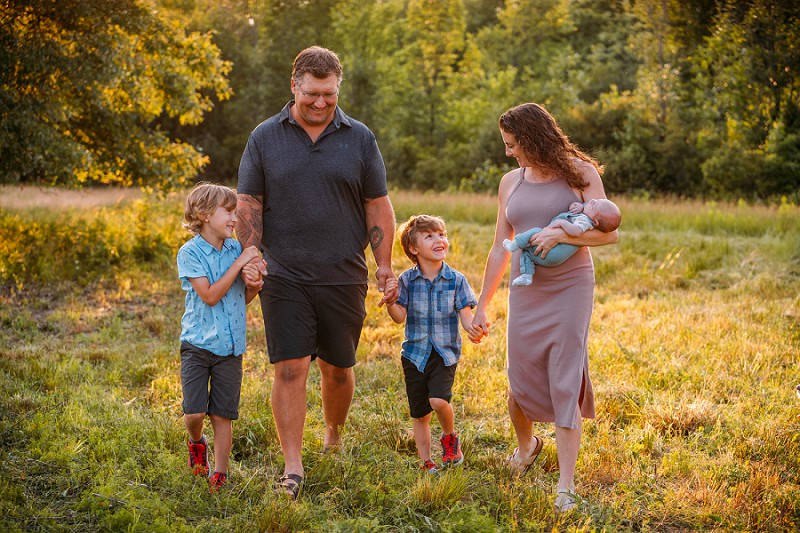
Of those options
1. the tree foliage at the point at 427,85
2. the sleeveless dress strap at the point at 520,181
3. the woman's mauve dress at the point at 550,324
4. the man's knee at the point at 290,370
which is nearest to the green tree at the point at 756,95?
the tree foliage at the point at 427,85

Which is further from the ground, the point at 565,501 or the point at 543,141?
the point at 543,141

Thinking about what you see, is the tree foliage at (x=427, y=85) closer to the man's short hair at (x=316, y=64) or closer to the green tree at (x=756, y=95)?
the green tree at (x=756, y=95)

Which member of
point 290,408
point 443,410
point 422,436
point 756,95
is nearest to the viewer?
point 290,408

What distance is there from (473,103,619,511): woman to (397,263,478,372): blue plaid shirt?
15.5 inches

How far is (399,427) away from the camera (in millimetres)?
5562

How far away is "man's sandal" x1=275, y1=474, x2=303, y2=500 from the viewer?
4.30m

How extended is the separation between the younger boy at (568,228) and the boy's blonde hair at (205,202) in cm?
168

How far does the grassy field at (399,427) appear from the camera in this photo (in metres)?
4.08

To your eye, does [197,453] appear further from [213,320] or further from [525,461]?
[525,461]

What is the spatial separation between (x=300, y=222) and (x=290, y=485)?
1.54 metres

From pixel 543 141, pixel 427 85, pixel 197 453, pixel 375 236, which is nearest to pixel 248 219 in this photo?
pixel 375 236

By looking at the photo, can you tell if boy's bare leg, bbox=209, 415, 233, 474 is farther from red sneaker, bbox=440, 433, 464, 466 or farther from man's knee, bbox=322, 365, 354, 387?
red sneaker, bbox=440, 433, 464, 466

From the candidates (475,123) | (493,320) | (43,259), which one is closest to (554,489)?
(493,320)

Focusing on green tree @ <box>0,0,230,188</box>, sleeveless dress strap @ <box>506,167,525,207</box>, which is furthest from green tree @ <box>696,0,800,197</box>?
sleeveless dress strap @ <box>506,167,525,207</box>
